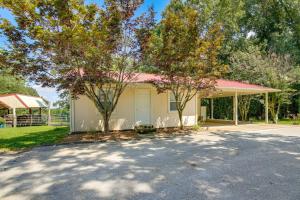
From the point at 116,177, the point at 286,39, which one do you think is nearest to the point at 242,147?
the point at 116,177

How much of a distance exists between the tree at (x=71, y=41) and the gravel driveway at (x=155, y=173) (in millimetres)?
3142

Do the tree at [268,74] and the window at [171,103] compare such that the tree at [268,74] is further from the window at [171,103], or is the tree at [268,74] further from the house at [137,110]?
the window at [171,103]

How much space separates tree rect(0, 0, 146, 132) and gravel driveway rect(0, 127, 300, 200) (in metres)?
3.14

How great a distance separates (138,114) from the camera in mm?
13922

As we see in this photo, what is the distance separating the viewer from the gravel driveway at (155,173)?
4336 millimetres

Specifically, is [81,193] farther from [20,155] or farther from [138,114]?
[138,114]

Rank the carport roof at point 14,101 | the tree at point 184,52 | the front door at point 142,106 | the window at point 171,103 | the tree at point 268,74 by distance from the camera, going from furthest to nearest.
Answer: the carport roof at point 14,101
the tree at point 268,74
the window at point 171,103
the front door at point 142,106
the tree at point 184,52

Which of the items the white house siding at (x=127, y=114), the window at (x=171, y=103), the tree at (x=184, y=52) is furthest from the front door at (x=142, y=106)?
the tree at (x=184, y=52)

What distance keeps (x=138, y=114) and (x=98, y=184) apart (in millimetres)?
9143

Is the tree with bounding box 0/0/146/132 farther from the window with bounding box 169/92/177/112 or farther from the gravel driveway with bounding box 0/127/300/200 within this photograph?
the window with bounding box 169/92/177/112

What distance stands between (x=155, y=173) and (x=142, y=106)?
863 centimetres

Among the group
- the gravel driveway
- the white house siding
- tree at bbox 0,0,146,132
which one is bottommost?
the gravel driveway

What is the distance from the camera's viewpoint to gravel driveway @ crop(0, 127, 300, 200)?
4.34 metres

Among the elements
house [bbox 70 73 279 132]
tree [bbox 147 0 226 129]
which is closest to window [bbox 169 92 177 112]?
house [bbox 70 73 279 132]
